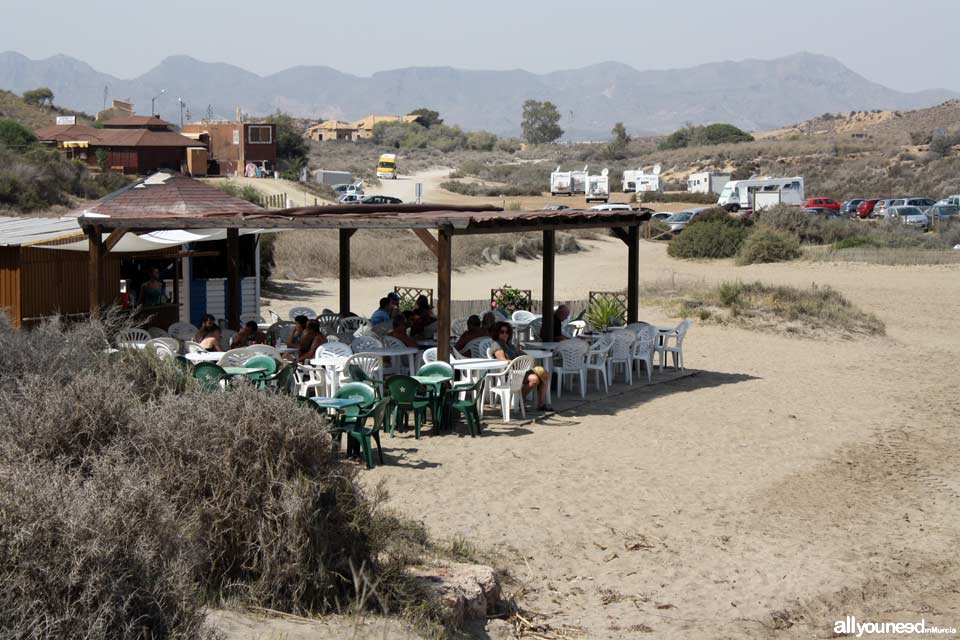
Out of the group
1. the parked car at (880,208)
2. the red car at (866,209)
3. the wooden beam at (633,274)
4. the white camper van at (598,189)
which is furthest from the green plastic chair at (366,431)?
the white camper van at (598,189)

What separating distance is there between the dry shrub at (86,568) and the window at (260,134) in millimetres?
58186

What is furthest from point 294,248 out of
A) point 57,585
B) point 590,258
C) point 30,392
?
point 57,585

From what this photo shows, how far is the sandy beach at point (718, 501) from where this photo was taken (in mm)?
7008

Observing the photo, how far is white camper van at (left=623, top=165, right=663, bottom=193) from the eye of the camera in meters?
59.2

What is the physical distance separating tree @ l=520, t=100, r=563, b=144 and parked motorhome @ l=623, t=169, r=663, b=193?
78708mm

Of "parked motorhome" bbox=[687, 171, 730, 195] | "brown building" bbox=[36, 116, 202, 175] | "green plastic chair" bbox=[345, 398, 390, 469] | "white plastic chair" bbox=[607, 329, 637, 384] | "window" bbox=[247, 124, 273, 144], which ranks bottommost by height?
"green plastic chair" bbox=[345, 398, 390, 469]

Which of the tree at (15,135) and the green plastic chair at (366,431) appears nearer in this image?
the green plastic chair at (366,431)

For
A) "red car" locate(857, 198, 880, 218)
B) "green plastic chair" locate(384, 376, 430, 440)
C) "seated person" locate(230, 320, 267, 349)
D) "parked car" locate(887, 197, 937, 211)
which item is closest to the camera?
"green plastic chair" locate(384, 376, 430, 440)

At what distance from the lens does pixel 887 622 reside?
268 inches

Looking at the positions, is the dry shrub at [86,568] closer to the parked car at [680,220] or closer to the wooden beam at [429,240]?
the wooden beam at [429,240]

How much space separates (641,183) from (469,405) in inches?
1996

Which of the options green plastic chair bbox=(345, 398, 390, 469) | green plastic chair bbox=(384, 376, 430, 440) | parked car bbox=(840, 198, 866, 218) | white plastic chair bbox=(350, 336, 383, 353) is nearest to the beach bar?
green plastic chair bbox=(384, 376, 430, 440)

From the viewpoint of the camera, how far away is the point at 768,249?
32.2m

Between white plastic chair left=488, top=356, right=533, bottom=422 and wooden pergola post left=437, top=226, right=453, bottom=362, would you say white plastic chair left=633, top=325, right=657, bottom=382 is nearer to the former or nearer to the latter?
white plastic chair left=488, top=356, right=533, bottom=422
